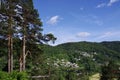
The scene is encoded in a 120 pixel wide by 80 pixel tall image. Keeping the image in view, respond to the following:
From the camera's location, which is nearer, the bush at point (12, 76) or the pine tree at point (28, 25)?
the bush at point (12, 76)

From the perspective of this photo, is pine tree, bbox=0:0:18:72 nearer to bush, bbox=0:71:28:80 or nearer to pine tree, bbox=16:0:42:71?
pine tree, bbox=16:0:42:71

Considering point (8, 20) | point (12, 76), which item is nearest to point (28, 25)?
point (8, 20)

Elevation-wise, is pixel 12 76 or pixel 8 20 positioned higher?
pixel 8 20

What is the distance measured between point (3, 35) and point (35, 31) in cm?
433

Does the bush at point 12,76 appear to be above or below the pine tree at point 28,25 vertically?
below

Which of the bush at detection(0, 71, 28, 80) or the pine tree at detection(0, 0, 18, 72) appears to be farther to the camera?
the pine tree at detection(0, 0, 18, 72)

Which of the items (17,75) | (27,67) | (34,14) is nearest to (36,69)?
(27,67)

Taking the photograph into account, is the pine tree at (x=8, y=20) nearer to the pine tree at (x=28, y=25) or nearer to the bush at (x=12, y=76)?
the pine tree at (x=28, y=25)

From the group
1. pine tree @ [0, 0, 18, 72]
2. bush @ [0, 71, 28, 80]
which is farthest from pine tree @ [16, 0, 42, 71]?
bush @ [0, 71, 28, 80]

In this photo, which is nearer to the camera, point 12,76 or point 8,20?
point 12,76

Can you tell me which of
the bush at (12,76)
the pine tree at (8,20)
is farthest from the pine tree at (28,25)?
the bush at (12,76)

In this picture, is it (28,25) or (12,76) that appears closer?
(12,76)

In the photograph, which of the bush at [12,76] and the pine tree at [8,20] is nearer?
the bush at [12,76]

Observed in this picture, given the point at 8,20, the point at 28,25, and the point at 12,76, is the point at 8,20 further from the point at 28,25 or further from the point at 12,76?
the point at 12,76
